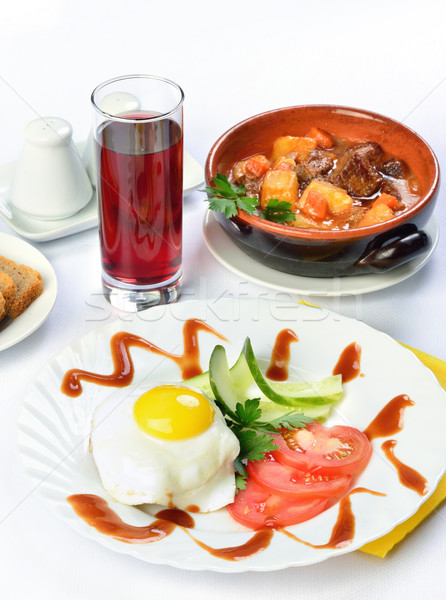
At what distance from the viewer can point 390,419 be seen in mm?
2143

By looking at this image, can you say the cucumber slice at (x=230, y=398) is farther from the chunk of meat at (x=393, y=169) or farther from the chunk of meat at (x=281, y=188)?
the chunk of meat at (x=393, y=169)

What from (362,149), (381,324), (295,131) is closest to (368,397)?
(381,324)

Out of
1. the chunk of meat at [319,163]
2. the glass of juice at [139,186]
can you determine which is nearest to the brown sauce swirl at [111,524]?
the glass of juice at [139,186]

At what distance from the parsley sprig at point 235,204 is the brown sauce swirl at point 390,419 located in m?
0.81

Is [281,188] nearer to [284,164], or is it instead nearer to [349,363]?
[284,164]

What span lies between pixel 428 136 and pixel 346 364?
1692 mm

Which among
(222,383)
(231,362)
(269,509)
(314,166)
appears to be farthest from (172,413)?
(314,166)

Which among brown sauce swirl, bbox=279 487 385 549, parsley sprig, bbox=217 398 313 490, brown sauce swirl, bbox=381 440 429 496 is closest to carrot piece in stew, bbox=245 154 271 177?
parsley sprig, bbox=217 398 313 490

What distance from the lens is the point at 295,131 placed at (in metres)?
3.17

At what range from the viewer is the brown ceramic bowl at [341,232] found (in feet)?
8.42

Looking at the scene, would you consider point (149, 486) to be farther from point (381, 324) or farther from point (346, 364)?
point (381, 324)

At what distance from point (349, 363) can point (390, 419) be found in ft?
0.81

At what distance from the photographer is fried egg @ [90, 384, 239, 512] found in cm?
189

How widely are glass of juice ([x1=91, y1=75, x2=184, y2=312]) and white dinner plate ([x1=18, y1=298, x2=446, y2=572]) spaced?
0.26 m
